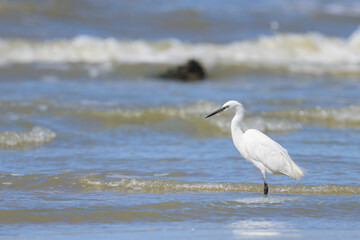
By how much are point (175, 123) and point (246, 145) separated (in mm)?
3317

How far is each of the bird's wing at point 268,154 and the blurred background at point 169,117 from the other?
26cm

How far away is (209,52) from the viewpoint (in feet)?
55.2

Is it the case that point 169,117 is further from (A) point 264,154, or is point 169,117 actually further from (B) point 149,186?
(A) point 264,154

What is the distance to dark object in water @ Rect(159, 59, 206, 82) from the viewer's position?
44.8 ft

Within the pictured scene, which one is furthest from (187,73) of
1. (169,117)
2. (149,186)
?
(149,186)

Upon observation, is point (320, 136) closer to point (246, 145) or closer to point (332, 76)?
point (246, 145)

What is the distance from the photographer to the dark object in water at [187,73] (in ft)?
44.8

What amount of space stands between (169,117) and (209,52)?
7453 mm

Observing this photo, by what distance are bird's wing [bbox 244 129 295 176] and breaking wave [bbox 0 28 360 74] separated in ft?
29.4

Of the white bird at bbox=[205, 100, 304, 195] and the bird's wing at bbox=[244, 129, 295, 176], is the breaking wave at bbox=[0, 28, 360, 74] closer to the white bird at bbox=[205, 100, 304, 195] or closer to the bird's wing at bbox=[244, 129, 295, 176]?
the white bird at bbox=[205, 100, 304, 195]

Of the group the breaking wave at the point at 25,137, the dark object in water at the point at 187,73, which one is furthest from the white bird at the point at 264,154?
the dark object in water at the point at 187,73

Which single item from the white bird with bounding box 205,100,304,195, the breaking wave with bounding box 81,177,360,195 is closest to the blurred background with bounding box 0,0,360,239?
the breaking wave with bounding box 81,177,360,195

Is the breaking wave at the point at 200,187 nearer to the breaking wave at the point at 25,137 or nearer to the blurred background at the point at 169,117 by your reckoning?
the blurred background at the point at 169,117

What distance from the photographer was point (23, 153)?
755 centimetres
